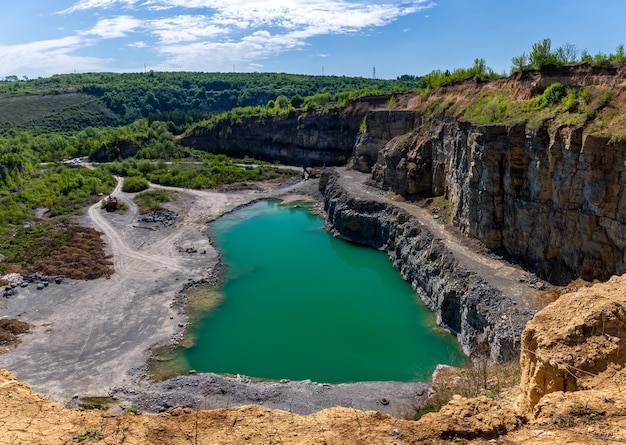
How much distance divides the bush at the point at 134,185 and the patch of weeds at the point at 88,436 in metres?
57.6

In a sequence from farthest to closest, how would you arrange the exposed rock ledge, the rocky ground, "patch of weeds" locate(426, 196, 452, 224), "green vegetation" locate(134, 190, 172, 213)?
"green vegetation" locate(134, 190, 172, 213) → "patch of weeds" locate(426, 196, 452, 224) → the exposed rock ledge → the rocky ground

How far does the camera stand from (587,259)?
24.2 m

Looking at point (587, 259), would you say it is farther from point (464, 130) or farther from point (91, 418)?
point (91, 418)

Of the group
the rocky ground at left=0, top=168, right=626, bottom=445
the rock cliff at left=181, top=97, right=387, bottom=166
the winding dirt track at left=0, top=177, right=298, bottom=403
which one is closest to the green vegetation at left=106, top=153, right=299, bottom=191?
the rock cliff at left=181, top=97, right=387, bottom=166

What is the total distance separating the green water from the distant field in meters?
87.9

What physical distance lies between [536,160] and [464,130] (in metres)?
8.75

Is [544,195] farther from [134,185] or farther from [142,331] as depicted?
[134,185]

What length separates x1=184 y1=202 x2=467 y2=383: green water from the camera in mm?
24828

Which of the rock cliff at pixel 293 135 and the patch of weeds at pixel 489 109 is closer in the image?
the patch of weeds at pixel 489 109

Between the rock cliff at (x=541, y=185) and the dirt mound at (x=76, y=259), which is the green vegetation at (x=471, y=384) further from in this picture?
the dirt mound at (x=76, y=259)

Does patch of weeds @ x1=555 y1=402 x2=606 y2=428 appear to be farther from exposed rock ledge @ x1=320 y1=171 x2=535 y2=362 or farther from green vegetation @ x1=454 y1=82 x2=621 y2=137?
green vegetation @ x1=454 y1=82 x2=621 y2=137

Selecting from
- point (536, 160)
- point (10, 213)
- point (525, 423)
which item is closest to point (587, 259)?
point (536, 160)

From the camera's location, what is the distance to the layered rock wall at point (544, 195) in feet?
75.8

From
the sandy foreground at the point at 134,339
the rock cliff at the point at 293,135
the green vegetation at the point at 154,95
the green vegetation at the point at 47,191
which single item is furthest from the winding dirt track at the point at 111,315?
the green vegetation at the point at 154,95
